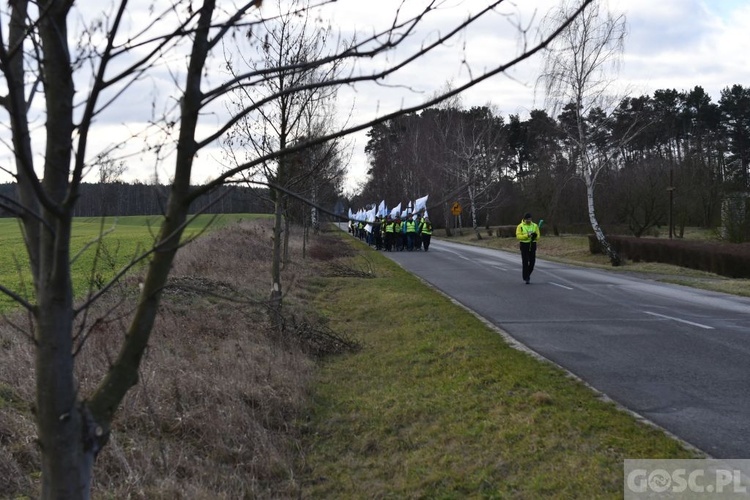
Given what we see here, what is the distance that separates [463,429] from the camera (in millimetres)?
5957

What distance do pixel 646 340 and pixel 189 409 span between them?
20.7ft

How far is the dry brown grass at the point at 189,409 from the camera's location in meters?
4.76

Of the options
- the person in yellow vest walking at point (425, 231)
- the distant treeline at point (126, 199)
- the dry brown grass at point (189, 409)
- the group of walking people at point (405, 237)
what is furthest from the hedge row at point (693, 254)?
the distant treeline at point (126, 199)

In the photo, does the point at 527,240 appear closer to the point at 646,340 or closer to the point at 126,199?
the point at 646,340

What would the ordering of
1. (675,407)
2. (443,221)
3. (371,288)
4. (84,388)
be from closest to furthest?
1. (84,388)
2. (675,407)
3. (371,288)
4. (443,221)

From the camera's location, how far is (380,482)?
203 inches

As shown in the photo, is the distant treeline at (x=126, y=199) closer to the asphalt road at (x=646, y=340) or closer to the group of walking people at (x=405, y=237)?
the asphalt road at (x=646, y=340)

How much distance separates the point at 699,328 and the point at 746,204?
22.9 meters

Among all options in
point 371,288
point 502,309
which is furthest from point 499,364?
point 371,288

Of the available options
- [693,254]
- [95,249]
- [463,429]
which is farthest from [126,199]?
[693,254]

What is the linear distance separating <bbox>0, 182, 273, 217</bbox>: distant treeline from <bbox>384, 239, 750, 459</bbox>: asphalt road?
4.11 metres

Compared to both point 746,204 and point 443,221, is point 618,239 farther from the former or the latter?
point 443,221

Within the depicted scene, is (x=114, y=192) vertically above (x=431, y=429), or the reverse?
(x=114, y=192)

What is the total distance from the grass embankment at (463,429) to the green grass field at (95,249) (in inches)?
80.1
